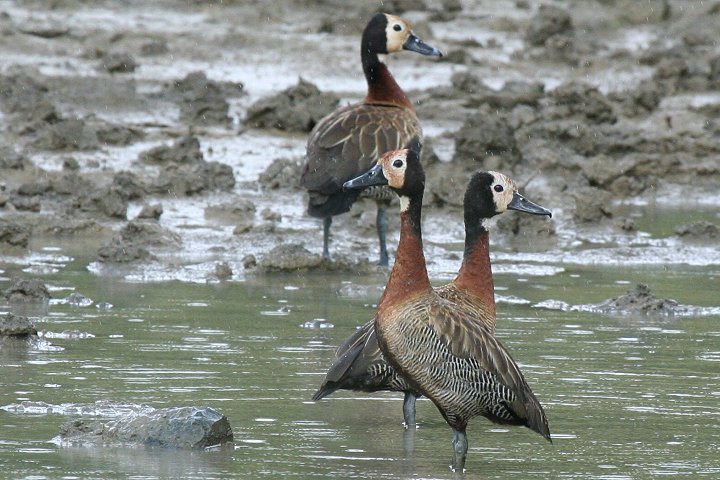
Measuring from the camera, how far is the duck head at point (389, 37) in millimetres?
14891

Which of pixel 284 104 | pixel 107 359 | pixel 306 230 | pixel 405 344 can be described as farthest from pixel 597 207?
pixel 405 344

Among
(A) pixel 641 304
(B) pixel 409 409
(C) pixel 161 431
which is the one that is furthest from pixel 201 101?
(C) pixel 161 431

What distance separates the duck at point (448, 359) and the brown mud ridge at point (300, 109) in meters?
4.90

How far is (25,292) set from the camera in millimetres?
11062

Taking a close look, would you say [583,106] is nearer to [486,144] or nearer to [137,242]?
[486,144]

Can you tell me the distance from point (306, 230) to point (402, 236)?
6.85 m

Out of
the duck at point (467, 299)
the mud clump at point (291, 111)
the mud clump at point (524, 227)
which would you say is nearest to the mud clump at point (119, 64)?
the mud clump at point (291, 111)

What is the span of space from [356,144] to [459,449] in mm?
6039

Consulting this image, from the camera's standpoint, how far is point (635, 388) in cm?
905

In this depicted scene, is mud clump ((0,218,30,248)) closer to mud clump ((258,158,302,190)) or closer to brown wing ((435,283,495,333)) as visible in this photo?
mud clump ((258,158,302,190))

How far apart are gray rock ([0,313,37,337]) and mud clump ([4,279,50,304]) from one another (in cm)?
131

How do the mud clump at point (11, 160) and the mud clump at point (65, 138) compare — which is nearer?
the mud clump at point (11, 160)

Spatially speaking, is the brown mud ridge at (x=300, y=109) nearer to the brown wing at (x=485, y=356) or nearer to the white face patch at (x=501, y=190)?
the white face patch at (x=501, y=190)

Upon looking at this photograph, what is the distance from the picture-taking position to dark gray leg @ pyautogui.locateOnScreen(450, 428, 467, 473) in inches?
297
